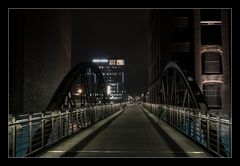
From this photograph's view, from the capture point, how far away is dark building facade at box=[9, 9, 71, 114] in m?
38.1

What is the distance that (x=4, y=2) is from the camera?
7.52 metres

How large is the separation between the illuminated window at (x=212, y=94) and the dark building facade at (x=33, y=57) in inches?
880

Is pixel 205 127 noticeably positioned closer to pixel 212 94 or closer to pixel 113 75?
pixel 212 94

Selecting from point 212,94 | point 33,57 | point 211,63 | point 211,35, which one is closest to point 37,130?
point 33,57

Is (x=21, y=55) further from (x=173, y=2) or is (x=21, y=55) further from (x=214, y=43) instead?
(x=173, y=2)

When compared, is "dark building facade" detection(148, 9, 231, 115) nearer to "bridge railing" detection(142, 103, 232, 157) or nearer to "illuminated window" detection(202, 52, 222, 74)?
"illuminated window" detection(202, 52, 222, 74)

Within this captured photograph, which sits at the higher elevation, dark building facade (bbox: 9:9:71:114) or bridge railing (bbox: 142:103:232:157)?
dark building facade (bbox: 9:9:71:114)

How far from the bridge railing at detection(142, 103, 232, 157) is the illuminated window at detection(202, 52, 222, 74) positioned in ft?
79.1

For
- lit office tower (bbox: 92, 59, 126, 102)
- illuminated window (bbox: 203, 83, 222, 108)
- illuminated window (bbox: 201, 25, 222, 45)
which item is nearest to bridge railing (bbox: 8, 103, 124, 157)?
illuminated window (bbox: 203, 83, 222, 108)

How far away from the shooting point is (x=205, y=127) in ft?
47.8

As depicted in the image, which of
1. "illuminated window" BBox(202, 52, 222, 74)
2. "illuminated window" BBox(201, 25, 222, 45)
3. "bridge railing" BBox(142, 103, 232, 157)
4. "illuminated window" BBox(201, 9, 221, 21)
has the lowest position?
"bridge railing" BBox(142, 103, 232, 157)

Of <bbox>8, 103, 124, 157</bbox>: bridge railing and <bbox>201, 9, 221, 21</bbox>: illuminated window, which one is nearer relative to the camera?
<bbox>8, 103, 124, 157</bbox>: bridge railing

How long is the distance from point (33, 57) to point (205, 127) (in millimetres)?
33368
